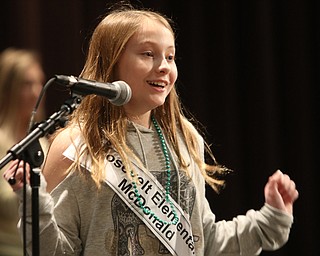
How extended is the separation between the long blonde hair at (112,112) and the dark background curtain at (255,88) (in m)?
1.43

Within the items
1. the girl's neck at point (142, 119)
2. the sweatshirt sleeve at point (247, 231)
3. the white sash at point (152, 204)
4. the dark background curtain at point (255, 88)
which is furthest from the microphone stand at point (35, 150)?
the dark background curtain at point (255, 88)

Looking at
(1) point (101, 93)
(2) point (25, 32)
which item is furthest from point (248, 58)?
(1) point (101, 93)

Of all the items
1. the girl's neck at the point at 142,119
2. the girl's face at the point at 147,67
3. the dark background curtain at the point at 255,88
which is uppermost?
the girl's face at the point at 147,67

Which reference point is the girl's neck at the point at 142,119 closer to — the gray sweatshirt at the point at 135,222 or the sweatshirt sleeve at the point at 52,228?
the gray sweatshirt at the point at 135,222

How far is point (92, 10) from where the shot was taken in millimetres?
3410

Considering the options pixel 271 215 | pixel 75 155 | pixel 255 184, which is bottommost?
pixel 255 184

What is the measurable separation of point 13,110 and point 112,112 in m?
0.98

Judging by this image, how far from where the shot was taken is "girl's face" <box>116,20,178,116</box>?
2025 mm

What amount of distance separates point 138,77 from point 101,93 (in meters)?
0.37

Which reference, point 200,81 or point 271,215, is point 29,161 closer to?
point 271,215

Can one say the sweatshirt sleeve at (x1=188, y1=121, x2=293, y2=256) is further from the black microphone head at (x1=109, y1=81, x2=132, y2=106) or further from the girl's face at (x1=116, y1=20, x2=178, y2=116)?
the black microphone head at (x1=109, y1=81, x2=132, y2=106)

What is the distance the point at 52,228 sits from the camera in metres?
1.80

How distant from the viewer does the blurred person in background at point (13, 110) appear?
2.78 m

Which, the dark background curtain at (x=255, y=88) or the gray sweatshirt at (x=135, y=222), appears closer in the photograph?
the gray sweatshirt at (x=135, y=222)
